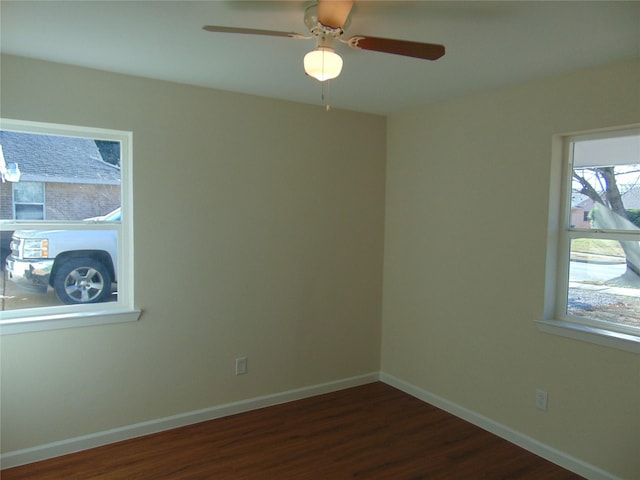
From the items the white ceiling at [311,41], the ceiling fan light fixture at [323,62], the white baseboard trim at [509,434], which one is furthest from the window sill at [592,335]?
the ceiling fan light fixture at [323,62]

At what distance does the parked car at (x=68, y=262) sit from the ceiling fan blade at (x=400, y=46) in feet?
6.66

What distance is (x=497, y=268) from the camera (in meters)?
3.05

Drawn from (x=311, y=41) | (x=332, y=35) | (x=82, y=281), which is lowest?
(x=82, y=281)

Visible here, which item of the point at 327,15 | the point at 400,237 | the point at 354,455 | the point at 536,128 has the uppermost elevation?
the point at 327,15

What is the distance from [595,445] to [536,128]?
1962 mm

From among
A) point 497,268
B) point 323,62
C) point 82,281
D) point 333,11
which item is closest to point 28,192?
point 82,281

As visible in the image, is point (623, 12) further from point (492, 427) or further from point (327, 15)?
point (492, 427)

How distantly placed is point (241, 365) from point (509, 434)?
198 cm

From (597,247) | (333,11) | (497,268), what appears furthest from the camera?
(497,268)

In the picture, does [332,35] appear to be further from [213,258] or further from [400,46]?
[213,258]

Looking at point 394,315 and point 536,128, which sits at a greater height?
point 536,128

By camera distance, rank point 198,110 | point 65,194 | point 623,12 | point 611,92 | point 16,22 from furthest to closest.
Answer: point 198,110 → point 65,194 → point 611,92 → point 16,22 → point 623,12

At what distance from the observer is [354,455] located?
2.78 metres

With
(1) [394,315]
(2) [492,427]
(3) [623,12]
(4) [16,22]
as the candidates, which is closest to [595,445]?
(2) [492,427]
